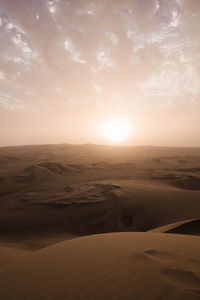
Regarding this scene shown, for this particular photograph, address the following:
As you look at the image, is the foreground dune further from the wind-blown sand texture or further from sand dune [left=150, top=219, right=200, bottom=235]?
sand dune [left=150, top=219, right=200, bottom=235]

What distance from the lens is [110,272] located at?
1189 mm

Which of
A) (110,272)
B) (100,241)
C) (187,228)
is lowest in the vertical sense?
(187,228)

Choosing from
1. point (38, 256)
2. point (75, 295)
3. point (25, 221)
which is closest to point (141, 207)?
point (25, 221)

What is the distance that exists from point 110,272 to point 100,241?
24.6 inches

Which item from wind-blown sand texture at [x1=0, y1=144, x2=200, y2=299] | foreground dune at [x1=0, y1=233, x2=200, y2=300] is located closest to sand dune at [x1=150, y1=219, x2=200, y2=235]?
wind-blown sand texture at [x1=0, y1=144, x2=200, y2=299]

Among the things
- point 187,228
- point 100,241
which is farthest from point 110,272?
point 187,228

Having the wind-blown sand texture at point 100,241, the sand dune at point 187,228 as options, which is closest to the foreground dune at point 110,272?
the wind-blown sand texture at point 100,241

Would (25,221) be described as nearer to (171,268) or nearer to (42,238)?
(42,238)

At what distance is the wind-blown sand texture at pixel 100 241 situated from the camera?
40.9 inches

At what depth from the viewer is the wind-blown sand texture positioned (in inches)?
40.9

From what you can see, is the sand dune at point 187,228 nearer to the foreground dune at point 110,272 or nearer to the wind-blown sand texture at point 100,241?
the wind-blown sand texture at point 100,241

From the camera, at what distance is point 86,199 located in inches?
193

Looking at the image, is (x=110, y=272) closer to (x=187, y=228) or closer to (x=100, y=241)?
(x=100, y=241)

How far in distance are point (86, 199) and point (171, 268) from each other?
3.88 m
